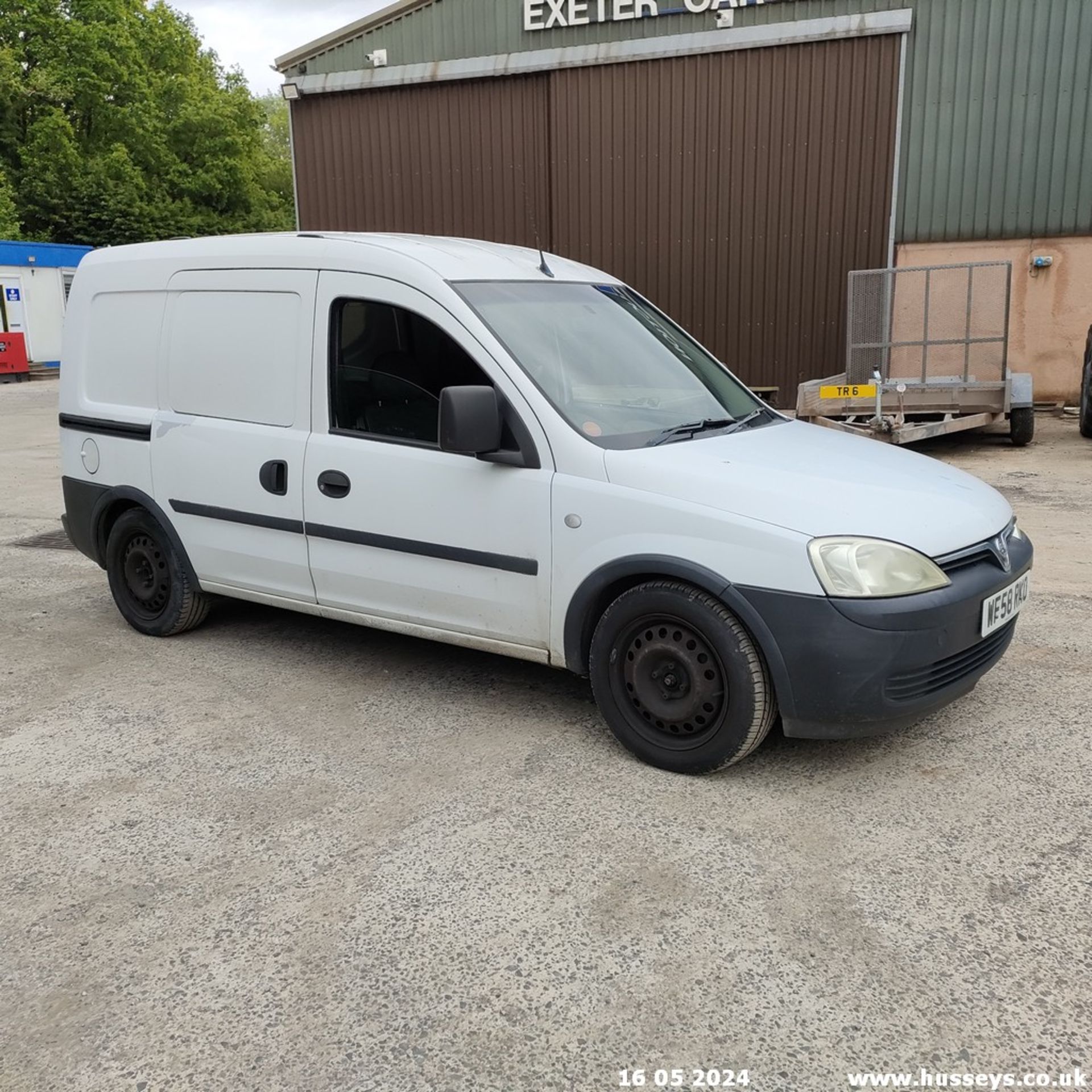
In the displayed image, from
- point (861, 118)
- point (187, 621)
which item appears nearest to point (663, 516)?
point (187, 621)

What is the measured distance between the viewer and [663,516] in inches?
141

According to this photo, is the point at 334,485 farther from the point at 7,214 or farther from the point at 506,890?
the point at 7,214

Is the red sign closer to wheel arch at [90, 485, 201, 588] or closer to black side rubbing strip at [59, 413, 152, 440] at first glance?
black side rubbing strip at [59, 413, 152, 440]

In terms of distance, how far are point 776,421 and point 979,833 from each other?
201cm

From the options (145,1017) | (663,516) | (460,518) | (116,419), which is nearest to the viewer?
(145,1017)

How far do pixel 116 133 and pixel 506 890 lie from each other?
146 ft

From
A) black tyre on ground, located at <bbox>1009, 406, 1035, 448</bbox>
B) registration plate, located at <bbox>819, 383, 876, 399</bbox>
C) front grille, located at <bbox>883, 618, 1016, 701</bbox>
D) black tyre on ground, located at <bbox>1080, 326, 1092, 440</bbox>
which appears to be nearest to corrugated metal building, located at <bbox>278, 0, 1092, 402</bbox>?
black tyre on ground, located at <bbox>1080, 326, 1092, 440</bbox>

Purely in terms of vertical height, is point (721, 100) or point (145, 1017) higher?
point (721, 100)

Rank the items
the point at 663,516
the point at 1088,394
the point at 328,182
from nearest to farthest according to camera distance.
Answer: the point at 663,516 < the point at 1088,394 < the point at 328,182

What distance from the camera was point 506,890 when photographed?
3027mm

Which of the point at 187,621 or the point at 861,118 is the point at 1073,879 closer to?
the point at 187,621

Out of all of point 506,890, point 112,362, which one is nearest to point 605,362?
point 506,890

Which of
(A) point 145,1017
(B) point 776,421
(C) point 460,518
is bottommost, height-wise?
(A) point 145,1017

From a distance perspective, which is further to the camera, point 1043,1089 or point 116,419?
point 116,419
